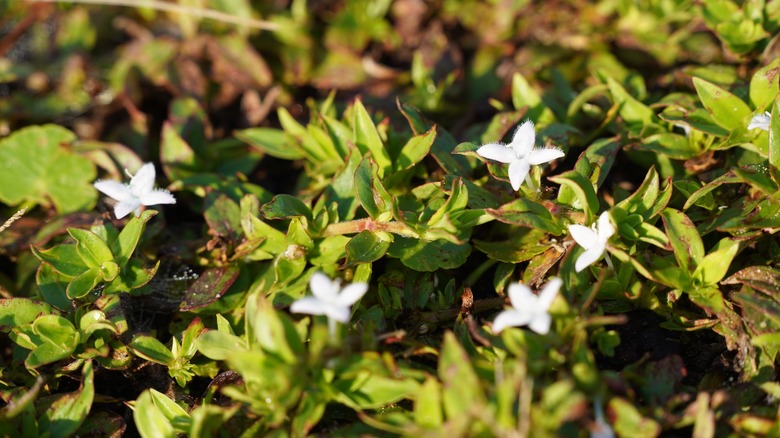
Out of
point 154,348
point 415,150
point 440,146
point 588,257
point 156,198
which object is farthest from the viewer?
point 440,146

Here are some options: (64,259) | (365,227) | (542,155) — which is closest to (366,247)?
(365,227)

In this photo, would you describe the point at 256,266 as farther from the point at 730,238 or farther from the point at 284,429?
the point at 730,238

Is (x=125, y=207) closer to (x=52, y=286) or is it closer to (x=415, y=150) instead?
(x=52, y=286)

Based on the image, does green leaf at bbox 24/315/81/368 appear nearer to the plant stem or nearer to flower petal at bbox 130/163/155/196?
flower petal at bbox 130/163/155/196

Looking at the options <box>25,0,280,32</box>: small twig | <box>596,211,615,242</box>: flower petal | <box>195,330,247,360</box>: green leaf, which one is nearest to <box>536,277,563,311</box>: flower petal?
<box>596,211,615,242</box>: flower petal

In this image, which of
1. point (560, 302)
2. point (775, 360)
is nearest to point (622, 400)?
point (560, 302)

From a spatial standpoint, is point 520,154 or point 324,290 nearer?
point 324,290
